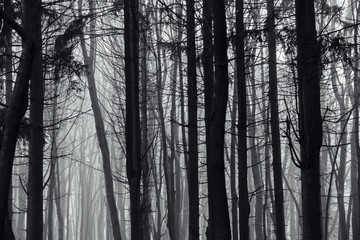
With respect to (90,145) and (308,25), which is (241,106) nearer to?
(308,25)

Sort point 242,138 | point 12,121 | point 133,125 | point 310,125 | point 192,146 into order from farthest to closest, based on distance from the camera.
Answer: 1. point 192,146
2. point 242,138
3. point 133,125
4. point 310,125
5. point 12,121

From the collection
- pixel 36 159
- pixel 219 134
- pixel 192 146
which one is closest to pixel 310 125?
pixel 219 134

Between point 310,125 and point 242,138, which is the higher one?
point 242,138

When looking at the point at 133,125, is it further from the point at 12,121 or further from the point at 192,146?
the point at 12,121

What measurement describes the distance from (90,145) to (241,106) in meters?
53.3

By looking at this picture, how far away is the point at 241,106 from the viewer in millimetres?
12734

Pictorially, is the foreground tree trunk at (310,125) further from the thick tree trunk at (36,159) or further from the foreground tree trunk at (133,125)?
the thick tree trunk at (36,159)

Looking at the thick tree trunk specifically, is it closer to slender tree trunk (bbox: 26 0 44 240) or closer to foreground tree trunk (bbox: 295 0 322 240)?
slender tree trunk (bbox: 26 0 44 240)

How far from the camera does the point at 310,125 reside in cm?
995

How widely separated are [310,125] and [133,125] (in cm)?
383

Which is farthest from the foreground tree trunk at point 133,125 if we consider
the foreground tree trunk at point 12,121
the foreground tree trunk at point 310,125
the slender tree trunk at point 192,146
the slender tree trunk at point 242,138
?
the foreground tree trunk at point 12,121

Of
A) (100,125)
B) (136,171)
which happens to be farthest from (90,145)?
(136,171)

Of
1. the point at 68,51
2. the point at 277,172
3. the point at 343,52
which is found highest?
the point at 68,51

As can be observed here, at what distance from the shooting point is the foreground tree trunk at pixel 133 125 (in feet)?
39.2
